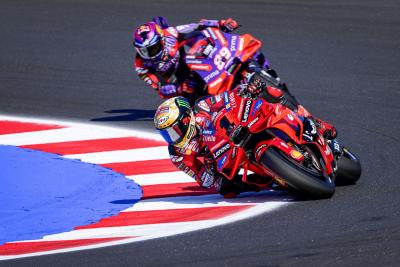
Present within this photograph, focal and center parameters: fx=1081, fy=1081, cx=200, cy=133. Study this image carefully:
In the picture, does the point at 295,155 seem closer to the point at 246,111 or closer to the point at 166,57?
the point at 246,111

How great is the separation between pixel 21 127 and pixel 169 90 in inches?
84.8

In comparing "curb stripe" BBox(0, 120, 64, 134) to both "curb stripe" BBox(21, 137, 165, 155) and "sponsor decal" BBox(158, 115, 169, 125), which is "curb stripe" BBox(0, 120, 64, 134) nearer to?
"curb stripe" BBox(21, 137, 165, 155)

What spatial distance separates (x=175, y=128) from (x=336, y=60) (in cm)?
Result: 703

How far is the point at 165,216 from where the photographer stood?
1006 cm

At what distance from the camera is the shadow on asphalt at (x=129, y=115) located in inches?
574

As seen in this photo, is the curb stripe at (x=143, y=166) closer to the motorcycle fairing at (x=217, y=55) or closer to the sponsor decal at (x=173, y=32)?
the motorcycle fairing at (x=217, y=55)

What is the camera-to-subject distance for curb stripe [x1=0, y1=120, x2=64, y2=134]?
1411cm

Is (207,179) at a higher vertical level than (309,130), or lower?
lower

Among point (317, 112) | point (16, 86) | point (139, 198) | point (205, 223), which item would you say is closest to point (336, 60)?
point (317, 112)

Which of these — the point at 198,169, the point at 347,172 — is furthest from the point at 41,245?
the point at 347,172

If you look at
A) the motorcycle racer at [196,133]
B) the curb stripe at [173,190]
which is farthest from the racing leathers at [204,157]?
the curb stripe at [173,190]

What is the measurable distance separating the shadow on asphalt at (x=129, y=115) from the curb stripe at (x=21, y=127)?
74 centimetres

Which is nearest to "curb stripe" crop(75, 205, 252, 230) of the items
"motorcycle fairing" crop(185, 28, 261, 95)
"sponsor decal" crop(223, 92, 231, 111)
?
"sponsor decal" crop(223, 92, 231, 111)

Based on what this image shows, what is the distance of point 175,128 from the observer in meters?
9.73
